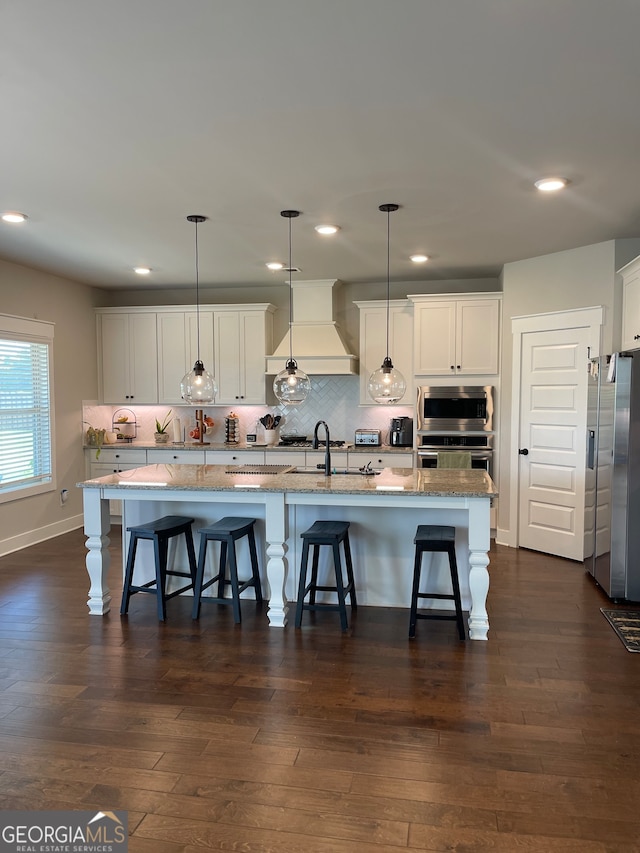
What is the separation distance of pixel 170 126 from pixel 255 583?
9.33 feet

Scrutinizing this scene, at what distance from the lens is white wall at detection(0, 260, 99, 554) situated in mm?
5727

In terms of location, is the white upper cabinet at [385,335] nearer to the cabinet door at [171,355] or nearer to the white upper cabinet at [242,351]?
the white upper cabinet at [242,351]

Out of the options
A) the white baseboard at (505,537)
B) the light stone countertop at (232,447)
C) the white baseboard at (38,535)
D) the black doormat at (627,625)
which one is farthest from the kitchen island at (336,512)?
the white baseboard at (38,535)

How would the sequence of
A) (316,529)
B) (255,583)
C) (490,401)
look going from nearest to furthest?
(316,529) → (255,583) → (490,401)

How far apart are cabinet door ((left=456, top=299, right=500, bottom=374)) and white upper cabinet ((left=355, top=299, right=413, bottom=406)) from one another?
1.95 feet

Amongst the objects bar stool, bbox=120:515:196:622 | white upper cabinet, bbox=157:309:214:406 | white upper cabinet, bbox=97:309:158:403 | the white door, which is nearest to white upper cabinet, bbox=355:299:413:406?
the white door

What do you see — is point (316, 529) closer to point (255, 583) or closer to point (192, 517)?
point (255, 583)

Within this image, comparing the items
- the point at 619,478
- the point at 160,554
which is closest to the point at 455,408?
the point at 619,478

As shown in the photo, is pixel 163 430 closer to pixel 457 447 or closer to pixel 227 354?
pixel 227 354

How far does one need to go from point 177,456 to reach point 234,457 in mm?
671

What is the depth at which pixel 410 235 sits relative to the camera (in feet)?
15.9

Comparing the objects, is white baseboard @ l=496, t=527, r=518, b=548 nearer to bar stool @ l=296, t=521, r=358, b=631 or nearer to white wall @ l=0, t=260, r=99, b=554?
bar stool @ l=296, t=521, r=358, b=631

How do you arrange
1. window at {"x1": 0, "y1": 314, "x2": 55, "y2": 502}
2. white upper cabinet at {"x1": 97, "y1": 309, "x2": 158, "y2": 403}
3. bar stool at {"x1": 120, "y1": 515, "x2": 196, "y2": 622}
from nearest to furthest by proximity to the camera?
bar stool at {"x1": 120, "y1": 515, "x2": 196, "y2": 622}
window at {"x1": 0, "y1": 314, "x2": 55, "y2": 502}
white upper cabinet at {"x1": 97, "y1": 309, "x2": 158, "y2": 403}

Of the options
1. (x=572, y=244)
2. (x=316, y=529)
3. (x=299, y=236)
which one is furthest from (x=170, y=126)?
(x=572, y=244)
